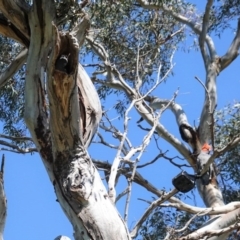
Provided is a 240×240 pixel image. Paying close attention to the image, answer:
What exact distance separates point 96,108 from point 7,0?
2.89 ft

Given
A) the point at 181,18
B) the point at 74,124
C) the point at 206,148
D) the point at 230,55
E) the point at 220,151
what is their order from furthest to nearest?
the point at 181,18
the point at 230,55
the point at 206,148
the point at 220,151
the point at 74,124

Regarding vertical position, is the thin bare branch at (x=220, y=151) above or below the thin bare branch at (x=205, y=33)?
below

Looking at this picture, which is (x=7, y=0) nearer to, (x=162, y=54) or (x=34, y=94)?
(x=34, y=94)

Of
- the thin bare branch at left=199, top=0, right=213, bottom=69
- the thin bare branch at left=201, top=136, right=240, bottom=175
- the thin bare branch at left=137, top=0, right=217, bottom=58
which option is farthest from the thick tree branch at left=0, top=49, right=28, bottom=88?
the thin bare branch at left=199, top=0, right=213, bottom=69

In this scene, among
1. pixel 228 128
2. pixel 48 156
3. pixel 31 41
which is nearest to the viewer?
pixel 48 156

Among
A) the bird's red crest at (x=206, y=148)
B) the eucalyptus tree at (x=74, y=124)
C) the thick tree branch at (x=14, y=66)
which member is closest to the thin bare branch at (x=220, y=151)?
the eucalyptus tree at (x=74, y=124)

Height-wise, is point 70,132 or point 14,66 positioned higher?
point 14,66

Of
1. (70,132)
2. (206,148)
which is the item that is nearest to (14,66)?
(70,132)

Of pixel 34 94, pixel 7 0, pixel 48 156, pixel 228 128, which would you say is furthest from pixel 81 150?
pixel 228 128

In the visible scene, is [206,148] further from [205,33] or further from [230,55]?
[205,33]

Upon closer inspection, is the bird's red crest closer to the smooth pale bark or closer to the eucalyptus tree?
the eucalyptus tree

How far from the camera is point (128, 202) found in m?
2.88

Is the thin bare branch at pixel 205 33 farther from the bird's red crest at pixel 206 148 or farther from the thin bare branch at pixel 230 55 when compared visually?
the bird's red crest at pixel 206 148

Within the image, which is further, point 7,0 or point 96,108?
point 7,0
